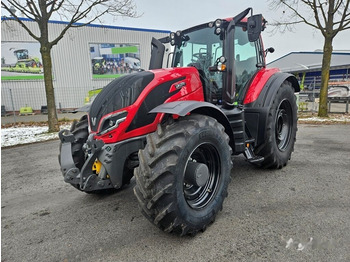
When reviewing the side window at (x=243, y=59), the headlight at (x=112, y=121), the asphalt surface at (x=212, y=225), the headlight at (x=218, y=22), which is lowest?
the asphalt surface at (x=212, y=225)

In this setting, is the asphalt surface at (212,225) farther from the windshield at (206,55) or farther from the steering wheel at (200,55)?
the steering wheel at (200,55)

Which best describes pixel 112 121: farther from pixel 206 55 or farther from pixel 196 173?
pixel 206 55

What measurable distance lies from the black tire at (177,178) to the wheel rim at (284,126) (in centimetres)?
218

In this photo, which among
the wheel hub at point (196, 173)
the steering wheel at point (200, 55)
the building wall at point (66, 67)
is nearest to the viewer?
the wheel hub at point (196, 173)

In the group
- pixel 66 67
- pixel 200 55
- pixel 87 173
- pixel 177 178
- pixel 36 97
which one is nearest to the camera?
pixel 177 178

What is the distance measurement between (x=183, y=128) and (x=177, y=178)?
47cm

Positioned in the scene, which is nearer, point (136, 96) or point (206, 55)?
point (136, 96)

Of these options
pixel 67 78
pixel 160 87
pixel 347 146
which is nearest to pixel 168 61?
pixel 160 87

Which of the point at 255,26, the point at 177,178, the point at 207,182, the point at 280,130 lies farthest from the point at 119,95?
the point at 280,130

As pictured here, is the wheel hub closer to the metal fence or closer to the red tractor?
the red tractor

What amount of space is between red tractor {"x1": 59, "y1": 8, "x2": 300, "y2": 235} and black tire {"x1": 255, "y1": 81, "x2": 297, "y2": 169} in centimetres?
2

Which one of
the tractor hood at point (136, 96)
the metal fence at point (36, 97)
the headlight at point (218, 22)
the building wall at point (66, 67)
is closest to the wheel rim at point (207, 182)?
the tractor hood at point (136, 96)

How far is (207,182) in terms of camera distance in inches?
106

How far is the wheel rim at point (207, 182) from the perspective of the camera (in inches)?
101
